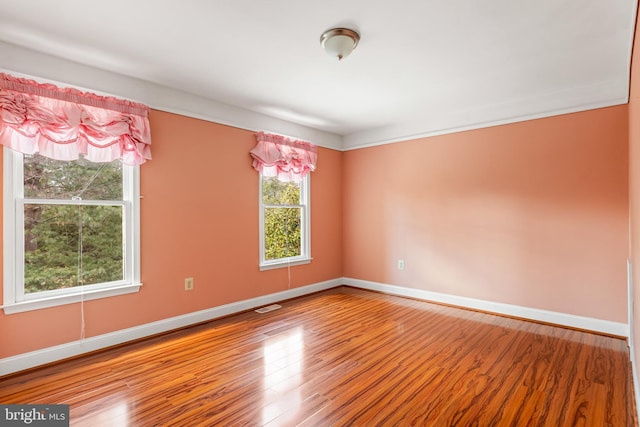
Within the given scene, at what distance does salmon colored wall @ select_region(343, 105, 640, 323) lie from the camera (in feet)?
10.7

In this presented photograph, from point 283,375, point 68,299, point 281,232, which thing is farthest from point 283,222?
point 68,299

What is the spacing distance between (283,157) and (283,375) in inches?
109

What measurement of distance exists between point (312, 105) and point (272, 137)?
691 mm

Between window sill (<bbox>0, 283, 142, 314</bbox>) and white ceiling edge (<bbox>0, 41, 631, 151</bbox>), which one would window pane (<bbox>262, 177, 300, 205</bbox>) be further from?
window sill (<bbox>0, 283, 142, 314</bbox>)

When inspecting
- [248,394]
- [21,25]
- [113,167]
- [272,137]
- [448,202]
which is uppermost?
[21,25]

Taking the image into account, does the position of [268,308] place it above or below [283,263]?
below

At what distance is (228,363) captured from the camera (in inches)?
103

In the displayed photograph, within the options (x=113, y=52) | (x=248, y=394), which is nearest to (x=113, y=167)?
(x=113, y=52)

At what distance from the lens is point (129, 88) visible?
306 centimetres

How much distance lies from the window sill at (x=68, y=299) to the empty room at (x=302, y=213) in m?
0.01

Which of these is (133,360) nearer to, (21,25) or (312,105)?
(21,25)

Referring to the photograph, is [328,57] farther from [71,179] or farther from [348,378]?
[348,378]

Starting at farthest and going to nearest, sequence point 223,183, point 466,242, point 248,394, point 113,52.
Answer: point 466,242, point 223,183, point 113,52, point 248,394

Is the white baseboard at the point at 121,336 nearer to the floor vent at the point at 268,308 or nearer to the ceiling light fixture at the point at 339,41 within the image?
the floor vent at the point at 268,308
